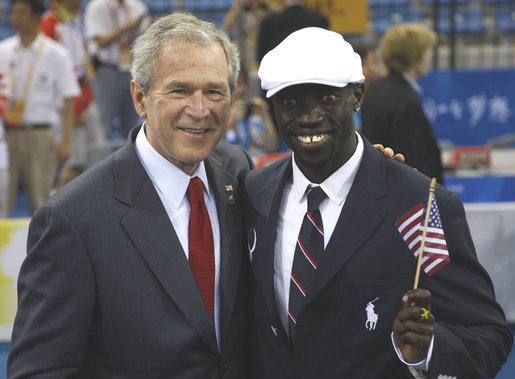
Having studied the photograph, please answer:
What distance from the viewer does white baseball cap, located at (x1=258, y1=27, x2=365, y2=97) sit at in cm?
219

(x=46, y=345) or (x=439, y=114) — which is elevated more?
(x=46, y=345)

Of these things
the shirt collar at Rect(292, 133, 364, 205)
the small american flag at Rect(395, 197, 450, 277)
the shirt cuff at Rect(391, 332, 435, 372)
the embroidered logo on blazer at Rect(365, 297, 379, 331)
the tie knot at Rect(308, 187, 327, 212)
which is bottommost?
the shirt cuff at Rect(391, 332, 435, 372)

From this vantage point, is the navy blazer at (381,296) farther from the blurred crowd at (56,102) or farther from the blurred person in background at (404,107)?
the blurred crowd at (56,102)

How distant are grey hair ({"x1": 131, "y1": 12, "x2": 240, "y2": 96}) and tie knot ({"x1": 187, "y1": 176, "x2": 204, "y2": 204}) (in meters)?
0.31

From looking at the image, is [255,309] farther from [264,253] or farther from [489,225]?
[489,225]

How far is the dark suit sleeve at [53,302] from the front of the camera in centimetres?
217

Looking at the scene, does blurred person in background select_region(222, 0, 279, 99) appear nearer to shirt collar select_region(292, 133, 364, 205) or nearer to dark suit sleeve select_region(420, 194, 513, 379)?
shirt collar select_region(292, 133, 364, 205)

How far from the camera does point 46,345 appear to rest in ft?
7.14

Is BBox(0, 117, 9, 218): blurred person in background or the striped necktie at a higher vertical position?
the striped necktie

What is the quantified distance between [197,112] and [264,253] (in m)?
0.47

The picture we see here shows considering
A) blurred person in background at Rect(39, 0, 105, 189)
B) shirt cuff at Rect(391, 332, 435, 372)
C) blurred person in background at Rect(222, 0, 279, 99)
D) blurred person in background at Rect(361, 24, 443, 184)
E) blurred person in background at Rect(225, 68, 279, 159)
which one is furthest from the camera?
blurred person in background at Rect(222, 0, 279, 99)

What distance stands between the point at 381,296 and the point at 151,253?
67 cm

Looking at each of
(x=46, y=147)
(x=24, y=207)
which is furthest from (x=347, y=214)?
(x=24, y=207)

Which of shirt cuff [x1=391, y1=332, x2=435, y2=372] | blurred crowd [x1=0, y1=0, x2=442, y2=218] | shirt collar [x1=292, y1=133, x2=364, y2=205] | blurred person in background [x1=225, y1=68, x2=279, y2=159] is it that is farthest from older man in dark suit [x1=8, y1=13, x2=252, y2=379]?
blurred person in background [x1=225, y1=68, x2=279, y2=159]
